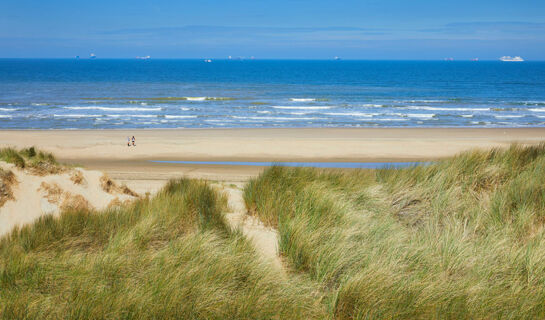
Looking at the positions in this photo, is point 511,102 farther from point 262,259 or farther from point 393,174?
point 262,259

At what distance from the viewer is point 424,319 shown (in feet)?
12.5

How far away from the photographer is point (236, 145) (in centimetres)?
2027

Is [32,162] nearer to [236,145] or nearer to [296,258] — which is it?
[296,258]

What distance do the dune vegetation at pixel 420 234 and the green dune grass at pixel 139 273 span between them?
20.5 inches

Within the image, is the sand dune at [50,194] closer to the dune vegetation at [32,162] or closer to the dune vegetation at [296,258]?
the dune vegetation at [32,162]

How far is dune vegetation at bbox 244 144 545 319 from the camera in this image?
4.05 meters

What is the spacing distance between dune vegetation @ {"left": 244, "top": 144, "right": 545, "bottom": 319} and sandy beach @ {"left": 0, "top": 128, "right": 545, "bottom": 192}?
7.13m

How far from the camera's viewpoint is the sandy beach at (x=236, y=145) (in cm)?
1593

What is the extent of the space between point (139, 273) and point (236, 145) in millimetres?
15882

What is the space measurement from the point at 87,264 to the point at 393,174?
5234mm

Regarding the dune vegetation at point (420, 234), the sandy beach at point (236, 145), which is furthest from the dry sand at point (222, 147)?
the dune vegetation at point (420, 234)

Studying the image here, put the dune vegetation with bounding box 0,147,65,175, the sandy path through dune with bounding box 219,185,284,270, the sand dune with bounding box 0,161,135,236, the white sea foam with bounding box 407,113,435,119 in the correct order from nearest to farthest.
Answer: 1. the sandy path through dune with bounding box 219,185,284,270
2. the sand dune with bounding box 0,161,135,236
3. the dune vegetation with bounding box 0,147,65,175
4. the white sea foam with bounding box 407,113,435,119

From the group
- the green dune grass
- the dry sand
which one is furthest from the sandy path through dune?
the dry sand

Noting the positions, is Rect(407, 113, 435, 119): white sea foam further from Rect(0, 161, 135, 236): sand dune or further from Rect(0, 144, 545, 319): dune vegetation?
Rect(0, 161, 135, 236): sand dune
